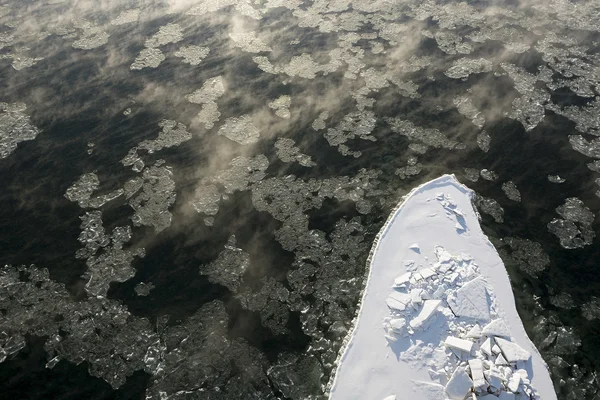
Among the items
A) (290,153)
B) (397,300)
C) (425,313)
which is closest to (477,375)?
(425,313)

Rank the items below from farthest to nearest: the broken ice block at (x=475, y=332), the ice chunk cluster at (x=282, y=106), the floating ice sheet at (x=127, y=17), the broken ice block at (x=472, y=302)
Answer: the floating ice sheet at (x=127, y=17)
the ice chunk cluster at (x=282, y=106)
the broken ice block at (x=472, y=302)
the broken ice block at (x=475, y=332)

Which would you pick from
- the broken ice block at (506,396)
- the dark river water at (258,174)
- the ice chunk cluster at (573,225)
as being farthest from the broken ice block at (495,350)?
the ice chunk cluster at (573,225)

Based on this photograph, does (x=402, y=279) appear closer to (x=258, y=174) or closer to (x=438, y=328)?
(x=438, y=328)

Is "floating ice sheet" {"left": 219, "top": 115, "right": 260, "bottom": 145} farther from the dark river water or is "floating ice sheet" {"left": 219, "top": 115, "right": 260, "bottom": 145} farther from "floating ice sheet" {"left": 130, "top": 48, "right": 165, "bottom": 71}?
"floating ice sheet" {"left": 130, "top": 48, "right": 165, "bottom": 71}

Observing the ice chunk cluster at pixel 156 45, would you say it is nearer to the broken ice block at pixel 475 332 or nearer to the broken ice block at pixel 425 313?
the broken ice block at pixel 425 313

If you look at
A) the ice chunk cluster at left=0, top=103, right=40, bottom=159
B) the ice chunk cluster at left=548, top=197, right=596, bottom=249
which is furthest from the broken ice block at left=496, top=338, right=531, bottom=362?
the ice chunk cluster at left=0, top=103, right=40, bottom=159
